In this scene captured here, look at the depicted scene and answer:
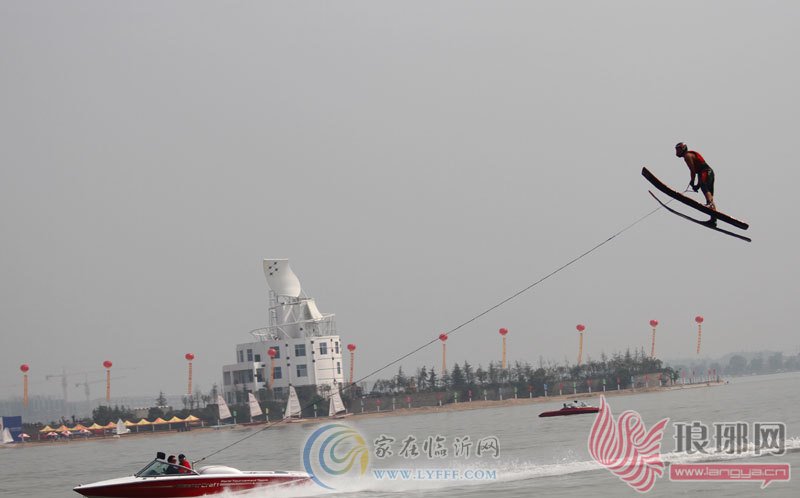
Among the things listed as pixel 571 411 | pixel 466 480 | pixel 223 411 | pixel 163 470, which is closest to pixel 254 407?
pixel 223 411

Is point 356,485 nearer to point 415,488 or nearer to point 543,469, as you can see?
point 415,488

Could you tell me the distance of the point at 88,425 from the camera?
136 m

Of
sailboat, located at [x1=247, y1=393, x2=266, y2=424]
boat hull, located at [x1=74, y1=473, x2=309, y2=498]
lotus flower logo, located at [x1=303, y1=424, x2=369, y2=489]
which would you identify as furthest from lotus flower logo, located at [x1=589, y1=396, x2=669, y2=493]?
sailboat, located at [x1=247, y1=393, x2=266, y2=424]

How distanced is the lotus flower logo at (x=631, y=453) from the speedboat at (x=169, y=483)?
12.0 m

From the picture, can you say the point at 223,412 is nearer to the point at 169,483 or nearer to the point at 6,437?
the point at 6,437

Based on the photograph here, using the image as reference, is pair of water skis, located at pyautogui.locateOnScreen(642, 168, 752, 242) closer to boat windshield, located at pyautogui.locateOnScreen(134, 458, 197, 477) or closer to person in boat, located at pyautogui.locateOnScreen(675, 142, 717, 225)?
person in boat, located at pyautogui.locateOnScreen(675, 142, 717, 225)

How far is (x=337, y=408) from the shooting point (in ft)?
442

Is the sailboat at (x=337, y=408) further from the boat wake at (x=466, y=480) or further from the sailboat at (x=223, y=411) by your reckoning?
the boat wake at (x=466, y=480)

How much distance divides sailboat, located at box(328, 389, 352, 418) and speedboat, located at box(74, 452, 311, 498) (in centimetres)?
9978

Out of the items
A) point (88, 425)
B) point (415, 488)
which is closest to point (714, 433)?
point (415, 488)

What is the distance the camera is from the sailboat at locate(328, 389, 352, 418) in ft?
438

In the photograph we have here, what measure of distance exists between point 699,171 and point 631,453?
1945 cm

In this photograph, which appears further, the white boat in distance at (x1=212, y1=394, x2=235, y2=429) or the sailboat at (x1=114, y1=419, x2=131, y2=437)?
the white boat in distance at (x1=212, y1=394, x2=235, y2=429)

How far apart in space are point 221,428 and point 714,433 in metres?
89.8
